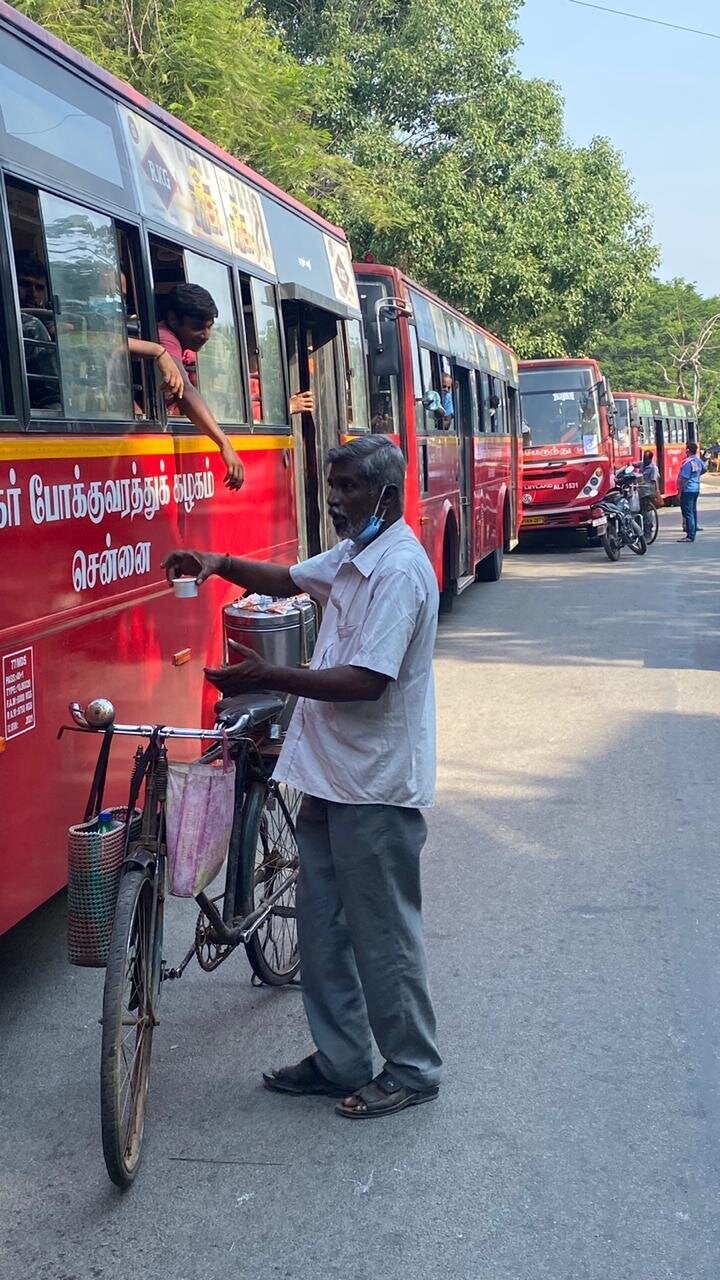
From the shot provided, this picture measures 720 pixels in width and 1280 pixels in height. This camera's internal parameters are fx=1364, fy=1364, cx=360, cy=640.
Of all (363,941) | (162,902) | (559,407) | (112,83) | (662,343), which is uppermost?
(662,343)

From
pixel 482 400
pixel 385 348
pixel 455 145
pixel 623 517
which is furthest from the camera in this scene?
pixel 455 145

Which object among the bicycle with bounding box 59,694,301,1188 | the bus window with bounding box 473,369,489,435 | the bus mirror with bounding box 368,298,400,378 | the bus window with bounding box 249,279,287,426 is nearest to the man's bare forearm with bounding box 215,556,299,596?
the bicycle with bounding box 59,694,301,1188

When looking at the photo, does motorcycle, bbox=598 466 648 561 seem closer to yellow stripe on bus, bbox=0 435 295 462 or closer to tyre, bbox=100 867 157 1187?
yellow stripe on bus, bbox=0 435 295 462

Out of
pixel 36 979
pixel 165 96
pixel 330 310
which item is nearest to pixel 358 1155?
pixel 36 979

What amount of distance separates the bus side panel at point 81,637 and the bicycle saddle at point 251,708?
61 centimetres

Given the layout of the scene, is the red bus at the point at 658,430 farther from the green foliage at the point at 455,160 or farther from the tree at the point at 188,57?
the tree at the point at 188,57

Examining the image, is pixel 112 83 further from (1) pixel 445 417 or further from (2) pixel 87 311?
(1) pixel 445 417

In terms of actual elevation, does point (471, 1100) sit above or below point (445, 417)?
below

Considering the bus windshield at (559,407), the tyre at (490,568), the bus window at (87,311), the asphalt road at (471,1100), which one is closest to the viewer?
the asphalt road at (471,1100)

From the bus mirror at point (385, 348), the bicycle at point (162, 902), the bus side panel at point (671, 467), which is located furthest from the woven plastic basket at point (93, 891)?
the bus side panel at point (671, 467)

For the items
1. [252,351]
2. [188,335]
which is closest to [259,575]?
[188,335]

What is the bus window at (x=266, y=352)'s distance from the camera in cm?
Answer: 717

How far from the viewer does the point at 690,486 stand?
2323 centimetres

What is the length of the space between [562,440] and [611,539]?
7.68 ft
